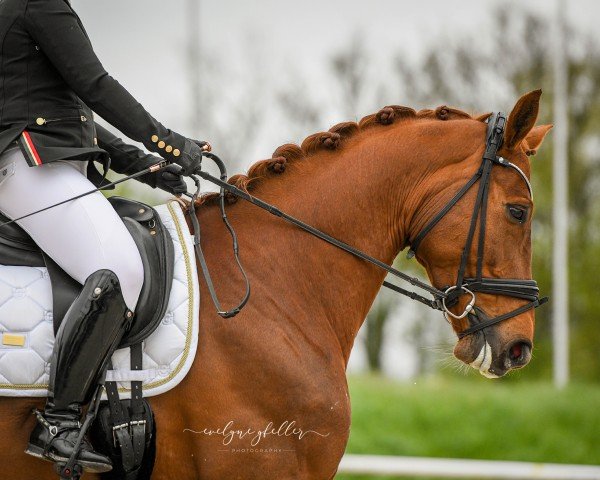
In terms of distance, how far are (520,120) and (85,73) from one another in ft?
6.64

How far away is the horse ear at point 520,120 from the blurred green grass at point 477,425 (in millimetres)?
7596

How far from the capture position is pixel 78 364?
3.90 metres

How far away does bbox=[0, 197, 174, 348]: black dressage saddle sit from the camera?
13.3 feet

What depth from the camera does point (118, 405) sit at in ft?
13.2

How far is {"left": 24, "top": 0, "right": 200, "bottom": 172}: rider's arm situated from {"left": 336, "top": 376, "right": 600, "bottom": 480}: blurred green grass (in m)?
7.92

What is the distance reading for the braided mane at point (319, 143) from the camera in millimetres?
4609

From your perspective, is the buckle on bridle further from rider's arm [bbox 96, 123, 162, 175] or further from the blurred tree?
the blurred tree

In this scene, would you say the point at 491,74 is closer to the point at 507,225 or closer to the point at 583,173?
the point at 583,173

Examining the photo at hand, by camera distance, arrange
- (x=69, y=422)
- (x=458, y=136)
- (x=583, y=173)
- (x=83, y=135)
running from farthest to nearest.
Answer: (x=583, y=173) → (x=458, y=136) → (x=83, y=135) → (x=69, y=422)

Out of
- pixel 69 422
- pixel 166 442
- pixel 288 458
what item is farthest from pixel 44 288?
pixel 288 458

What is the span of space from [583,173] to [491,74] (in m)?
3.67

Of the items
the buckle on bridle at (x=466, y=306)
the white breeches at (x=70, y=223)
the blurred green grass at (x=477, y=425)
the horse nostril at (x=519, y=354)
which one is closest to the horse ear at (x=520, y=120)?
the buckle on bridle at (x=466, y=306)

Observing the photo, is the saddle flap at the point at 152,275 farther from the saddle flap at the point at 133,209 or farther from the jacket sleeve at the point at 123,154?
the jacket sleeve at the point at 123,154

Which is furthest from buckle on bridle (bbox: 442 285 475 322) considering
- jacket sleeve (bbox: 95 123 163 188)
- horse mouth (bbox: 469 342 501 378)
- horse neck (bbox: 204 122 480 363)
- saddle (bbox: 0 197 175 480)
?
jacket sleeve (bbox: 95 123 163 188)
